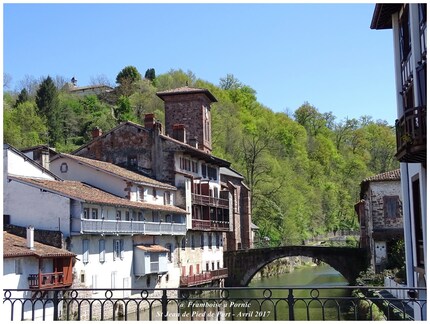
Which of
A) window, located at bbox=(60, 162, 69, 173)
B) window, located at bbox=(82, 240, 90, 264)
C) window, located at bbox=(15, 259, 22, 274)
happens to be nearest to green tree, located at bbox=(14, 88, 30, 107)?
window, located at bbox=(60, 162, 69, 173)

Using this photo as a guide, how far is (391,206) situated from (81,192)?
20860mm

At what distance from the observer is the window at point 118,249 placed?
1505 inches

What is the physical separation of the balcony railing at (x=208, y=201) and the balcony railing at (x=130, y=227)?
3399mm

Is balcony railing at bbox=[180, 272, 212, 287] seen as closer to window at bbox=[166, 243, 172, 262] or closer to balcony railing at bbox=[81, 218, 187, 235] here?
window at bbox=[166, 243, 172, 262]

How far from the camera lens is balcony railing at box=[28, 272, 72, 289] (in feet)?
97.8

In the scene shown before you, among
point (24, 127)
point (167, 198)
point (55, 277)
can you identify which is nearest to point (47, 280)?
point (55, 277)

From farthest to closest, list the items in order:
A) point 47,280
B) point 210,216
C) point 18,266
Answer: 1. point 210,216
2. point 47,280
3. point 18,266

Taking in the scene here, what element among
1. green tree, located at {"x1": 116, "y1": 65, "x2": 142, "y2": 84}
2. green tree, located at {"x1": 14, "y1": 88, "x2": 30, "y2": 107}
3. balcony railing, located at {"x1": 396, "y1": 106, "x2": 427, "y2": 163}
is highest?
green tree, located at {"x1": 116, "y1": 65, "x2": 142, "y2": 84}

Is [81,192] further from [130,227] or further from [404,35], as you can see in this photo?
[404,35]

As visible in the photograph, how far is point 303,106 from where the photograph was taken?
125625 mm

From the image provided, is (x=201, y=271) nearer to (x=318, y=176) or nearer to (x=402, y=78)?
(x=402, y=78)

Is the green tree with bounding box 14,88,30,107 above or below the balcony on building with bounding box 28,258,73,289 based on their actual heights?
above

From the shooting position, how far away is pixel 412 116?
13.8 meters

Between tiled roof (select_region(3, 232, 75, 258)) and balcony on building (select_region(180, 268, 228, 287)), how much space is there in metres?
16.9
